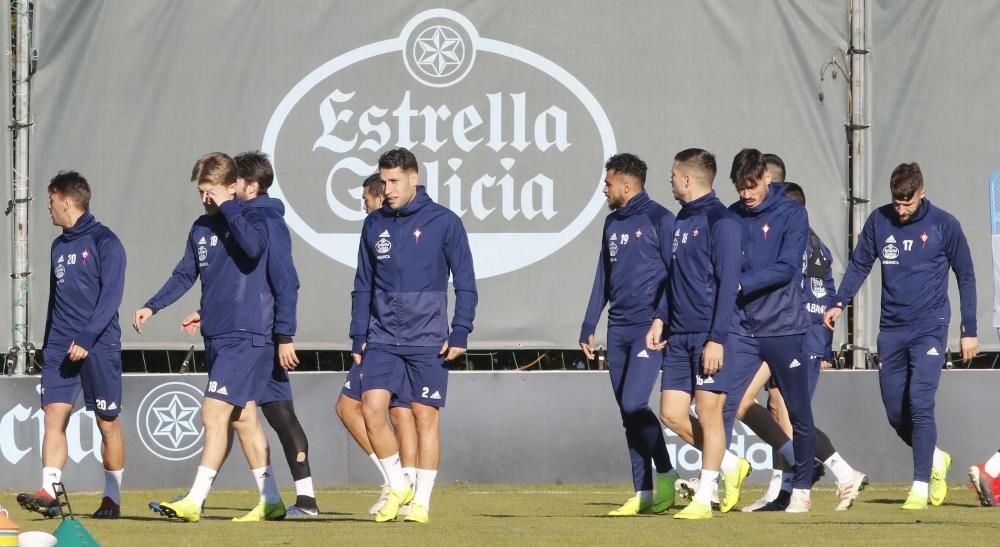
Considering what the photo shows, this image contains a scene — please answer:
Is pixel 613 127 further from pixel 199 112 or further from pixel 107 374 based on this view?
pixel 107 374

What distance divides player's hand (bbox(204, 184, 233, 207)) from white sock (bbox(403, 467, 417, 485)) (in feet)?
5.81

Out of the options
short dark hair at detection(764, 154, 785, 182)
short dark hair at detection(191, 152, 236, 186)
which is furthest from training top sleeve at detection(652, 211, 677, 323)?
short dark hair at detection(191, 152, 236, 186)

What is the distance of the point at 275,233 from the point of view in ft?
29.6

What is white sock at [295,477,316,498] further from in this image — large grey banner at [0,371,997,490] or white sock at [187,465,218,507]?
large grey banner at [0,371,997,490]

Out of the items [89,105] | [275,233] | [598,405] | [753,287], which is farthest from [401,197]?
[89,105]

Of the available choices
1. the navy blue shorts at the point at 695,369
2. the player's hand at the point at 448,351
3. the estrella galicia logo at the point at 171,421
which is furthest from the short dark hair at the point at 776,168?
the estrella galicia logo at the point at 171,421

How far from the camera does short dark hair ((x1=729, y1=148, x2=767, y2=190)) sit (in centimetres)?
934

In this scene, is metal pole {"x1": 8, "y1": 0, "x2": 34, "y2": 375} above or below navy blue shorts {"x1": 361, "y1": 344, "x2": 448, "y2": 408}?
above

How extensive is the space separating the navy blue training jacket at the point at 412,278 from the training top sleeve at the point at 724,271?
1280mm

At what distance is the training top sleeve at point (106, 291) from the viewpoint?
9297mm

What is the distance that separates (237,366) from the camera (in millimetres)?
8766

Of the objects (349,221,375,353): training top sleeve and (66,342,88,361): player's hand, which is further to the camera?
(66,342,88,361): player's hand

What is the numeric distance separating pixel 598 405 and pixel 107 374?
4378 millimetres

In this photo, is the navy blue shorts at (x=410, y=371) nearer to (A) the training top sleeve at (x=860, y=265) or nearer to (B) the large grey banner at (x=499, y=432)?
(A) the training top sleeve at (x=860, y=265)
